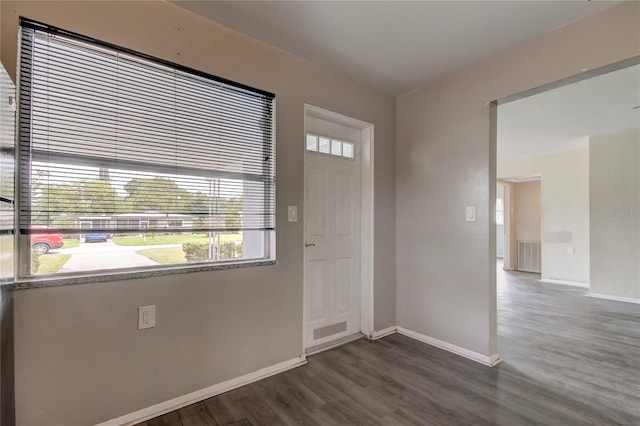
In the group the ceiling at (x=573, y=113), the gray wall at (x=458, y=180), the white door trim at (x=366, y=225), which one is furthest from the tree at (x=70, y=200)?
the ceiling at (x=573, y=113)

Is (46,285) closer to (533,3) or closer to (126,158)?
(126,158)

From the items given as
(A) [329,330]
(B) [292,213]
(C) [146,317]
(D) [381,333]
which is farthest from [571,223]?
(C) [146,317]

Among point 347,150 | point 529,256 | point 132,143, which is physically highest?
point 347,150

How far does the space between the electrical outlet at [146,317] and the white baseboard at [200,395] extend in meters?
0.49

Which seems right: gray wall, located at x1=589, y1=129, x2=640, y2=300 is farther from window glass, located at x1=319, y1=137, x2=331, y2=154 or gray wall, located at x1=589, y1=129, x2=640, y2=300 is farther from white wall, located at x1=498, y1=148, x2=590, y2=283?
window glass, located at x1=319, y1=137, x2=331, y2=154

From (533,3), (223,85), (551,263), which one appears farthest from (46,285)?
(551,263)

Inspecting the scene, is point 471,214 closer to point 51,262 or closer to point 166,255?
point 166,255

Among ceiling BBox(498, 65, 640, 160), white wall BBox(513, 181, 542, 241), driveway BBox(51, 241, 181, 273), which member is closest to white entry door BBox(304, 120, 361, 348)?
driveway BBox(51, 241, 181, 273)

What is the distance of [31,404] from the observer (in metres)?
1.47

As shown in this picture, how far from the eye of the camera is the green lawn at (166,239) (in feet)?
5.80

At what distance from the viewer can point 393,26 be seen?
2088 mm

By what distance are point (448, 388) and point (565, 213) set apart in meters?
5.26

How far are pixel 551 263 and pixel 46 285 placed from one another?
23.8 feet

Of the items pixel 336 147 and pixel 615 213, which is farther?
pixel 615 213
